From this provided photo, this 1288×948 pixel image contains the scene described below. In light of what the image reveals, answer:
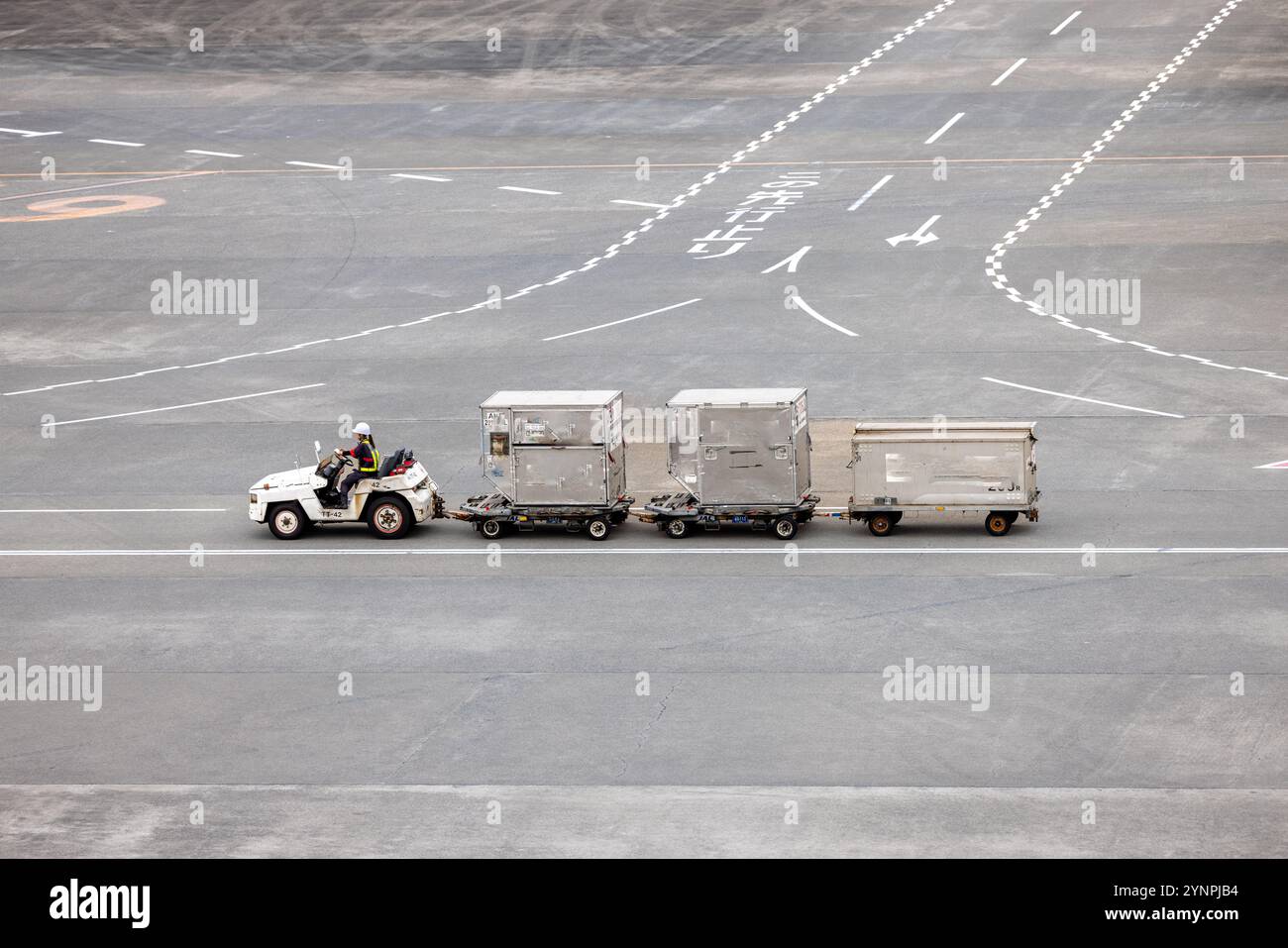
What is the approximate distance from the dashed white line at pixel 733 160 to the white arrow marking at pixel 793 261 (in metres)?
5.44

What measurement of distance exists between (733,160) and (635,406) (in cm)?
2606

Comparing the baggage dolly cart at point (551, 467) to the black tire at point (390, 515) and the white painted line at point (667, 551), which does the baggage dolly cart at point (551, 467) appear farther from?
the black tire at point (390, 515)

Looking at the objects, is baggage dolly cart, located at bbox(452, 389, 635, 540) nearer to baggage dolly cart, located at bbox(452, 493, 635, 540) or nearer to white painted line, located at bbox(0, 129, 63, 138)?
baggage dolly cart, located at bbox(452, 493, 635, 540)

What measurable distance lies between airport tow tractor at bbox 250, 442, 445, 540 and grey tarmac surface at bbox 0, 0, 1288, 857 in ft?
2.04

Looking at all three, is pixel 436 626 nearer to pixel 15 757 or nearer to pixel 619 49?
pixel 15 757

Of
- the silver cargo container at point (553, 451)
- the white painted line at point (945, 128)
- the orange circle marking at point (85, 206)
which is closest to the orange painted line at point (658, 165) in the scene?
the white painted line at point (945, 128)

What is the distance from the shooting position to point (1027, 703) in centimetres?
2333

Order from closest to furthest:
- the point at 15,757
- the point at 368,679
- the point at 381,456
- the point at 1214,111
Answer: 1. the point at 15,757
2. the point at 368,679
3. the point at 381,456
4. the point at 1214,111

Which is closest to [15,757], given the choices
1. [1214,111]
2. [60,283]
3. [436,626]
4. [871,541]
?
[436,626]

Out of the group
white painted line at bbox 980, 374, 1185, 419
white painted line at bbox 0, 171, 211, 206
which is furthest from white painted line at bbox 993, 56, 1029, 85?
white painted line at bbox 980, 374, 1185, 419

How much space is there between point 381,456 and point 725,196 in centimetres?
2613

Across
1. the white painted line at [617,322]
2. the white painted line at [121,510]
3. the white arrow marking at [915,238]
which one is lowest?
the white painted line at [121,510]

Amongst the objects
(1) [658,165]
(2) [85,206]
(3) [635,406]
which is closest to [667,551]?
(3) [635,406]

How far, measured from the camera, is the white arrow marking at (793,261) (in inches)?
2095
